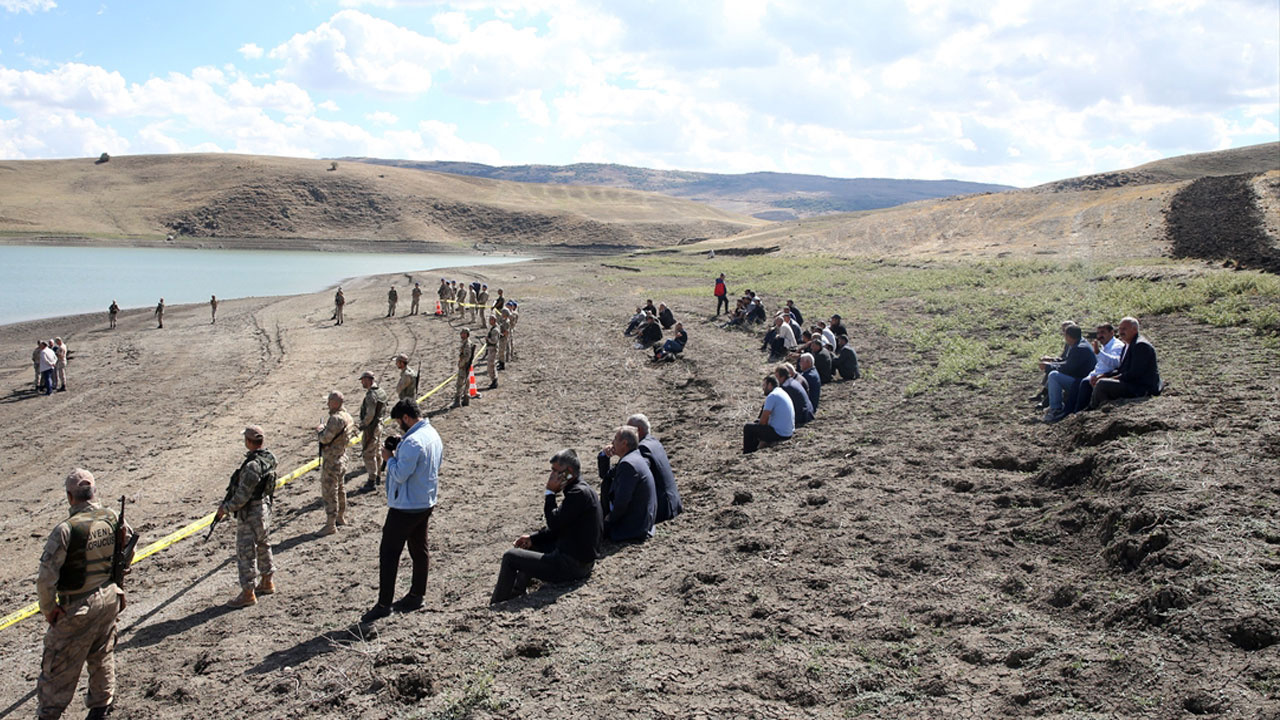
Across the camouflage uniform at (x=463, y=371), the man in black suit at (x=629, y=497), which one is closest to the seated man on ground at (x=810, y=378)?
the man in black suit at (x=629, y=497)

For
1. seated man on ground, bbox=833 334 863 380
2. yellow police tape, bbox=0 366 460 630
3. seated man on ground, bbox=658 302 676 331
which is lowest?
yellow police tape, bbox=0 366 460 630

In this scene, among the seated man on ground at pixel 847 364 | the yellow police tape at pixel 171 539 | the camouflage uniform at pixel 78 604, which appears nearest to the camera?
the camouflage uniform at pixel 78 604

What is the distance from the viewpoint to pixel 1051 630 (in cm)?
595

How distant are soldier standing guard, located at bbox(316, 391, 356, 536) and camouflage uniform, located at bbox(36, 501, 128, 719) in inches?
146

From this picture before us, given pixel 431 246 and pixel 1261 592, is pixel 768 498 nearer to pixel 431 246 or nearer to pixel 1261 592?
pixel 1261 592

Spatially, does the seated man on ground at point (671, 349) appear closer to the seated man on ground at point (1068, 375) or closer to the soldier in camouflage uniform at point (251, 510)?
the seated man on ground at point (1068, 375)

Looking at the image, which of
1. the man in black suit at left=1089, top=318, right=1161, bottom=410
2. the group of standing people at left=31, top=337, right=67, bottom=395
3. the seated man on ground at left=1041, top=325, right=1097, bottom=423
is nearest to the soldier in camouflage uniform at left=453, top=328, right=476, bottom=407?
the seated man on ground at left=1041, top=325, right=1097, bottom=423

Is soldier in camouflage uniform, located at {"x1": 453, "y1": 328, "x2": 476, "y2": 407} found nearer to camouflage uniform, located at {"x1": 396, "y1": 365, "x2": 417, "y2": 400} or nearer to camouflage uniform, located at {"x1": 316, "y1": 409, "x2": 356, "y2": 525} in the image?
camouflage uniform, located at {"x1": 396, "y1": 365, "x2": 417, "y2": 400}

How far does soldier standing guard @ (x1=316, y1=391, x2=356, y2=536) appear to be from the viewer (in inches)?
405

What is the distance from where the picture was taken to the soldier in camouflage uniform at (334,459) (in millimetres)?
10281

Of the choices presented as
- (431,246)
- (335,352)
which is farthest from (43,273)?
(431,246)

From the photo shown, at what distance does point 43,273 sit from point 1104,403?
6851 cm

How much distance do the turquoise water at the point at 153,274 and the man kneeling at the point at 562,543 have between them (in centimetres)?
3825

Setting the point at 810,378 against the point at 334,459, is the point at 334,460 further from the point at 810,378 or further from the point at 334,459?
the point at 810,378
